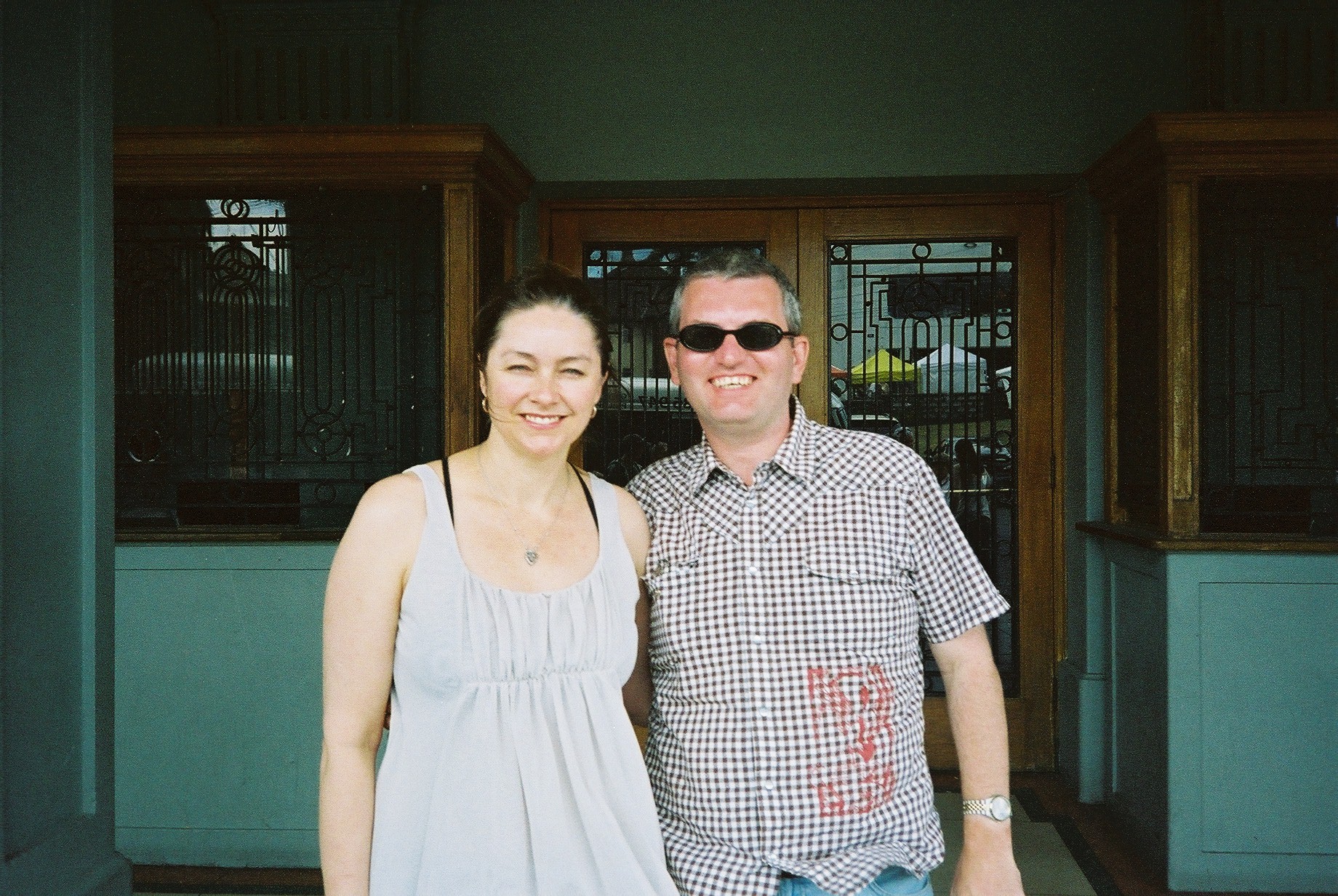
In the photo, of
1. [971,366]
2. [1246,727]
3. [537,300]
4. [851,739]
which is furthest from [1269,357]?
[537,300]

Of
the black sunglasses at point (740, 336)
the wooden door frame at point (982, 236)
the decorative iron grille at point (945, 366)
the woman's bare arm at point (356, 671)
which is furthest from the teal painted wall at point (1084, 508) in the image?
the woman's bare arm at point (356, 671)

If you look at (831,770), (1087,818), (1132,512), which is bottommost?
(1087,818)

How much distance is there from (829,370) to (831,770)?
2671 millimetres

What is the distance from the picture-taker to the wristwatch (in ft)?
5.65

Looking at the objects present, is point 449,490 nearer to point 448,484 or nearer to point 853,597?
point 448,484

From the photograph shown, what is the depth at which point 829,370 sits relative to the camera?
4148mm

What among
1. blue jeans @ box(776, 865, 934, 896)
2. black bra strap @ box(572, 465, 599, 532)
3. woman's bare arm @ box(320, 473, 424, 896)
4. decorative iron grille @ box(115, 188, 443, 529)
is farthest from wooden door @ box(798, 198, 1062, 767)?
woman's bare arm @ box(320, 473, 424, 896)

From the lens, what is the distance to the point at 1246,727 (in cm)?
326

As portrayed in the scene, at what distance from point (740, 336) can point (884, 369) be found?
8.17 feet

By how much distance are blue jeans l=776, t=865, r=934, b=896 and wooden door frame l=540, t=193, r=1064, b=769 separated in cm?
261

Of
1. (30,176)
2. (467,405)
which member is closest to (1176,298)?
(467,405)

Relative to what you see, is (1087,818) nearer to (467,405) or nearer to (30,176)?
(467,405)

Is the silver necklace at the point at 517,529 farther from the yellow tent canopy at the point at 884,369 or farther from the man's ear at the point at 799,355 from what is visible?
the yellow tent canopy at the point at 884,369

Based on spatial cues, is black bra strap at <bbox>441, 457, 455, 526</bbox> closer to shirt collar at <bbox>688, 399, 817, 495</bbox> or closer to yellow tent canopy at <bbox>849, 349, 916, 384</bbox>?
shirt collar at <bbox>688, 399, 817, 495</bbox>
